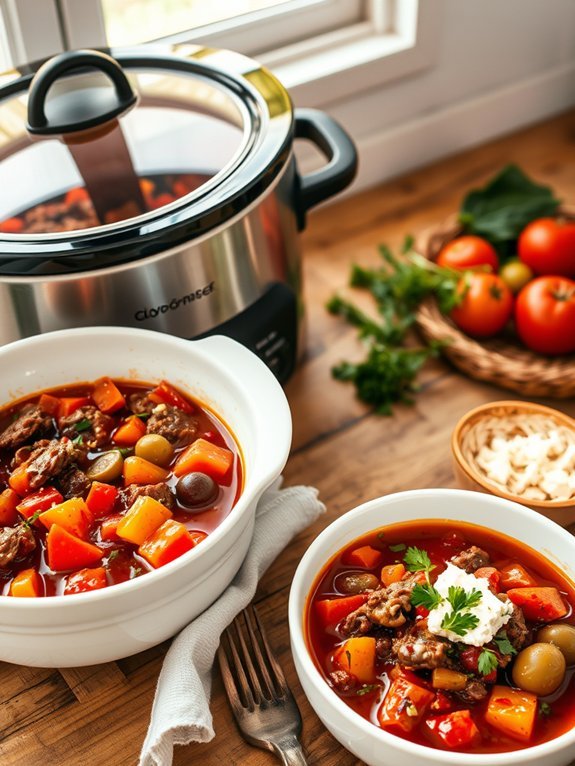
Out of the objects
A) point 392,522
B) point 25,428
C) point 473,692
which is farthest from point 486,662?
point 25,428

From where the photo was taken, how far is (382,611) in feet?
3.62

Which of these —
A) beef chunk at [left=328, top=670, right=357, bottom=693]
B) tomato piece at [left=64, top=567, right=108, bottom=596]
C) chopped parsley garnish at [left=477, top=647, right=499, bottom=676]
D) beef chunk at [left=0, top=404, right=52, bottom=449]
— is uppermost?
beef chunk at [left=0, top=404, right=52, bottom=449]

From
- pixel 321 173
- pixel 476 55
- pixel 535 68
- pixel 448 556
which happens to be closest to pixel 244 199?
pixel 321 173

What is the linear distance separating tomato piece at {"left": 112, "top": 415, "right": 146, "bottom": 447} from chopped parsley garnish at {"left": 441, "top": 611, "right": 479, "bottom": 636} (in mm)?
498

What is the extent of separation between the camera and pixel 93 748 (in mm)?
1141

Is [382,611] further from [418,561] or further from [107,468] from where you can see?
[107,468]

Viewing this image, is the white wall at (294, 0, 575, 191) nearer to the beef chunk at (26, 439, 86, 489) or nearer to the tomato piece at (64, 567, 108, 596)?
the beef chunk at (26, 439, 86, 489)

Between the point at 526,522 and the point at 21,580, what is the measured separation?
650 mm

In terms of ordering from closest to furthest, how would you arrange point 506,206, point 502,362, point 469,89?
point 502,362
point 506,206
point 469,89

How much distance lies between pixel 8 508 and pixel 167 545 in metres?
0.23

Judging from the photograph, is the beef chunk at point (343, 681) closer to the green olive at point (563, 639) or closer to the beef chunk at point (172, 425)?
the green olive at point (563, 639)

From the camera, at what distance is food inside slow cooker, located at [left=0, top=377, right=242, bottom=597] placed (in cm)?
111

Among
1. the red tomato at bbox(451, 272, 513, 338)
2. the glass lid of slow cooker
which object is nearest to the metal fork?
the glass lid of slow cooker

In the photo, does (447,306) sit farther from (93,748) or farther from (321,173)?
(93,748)
